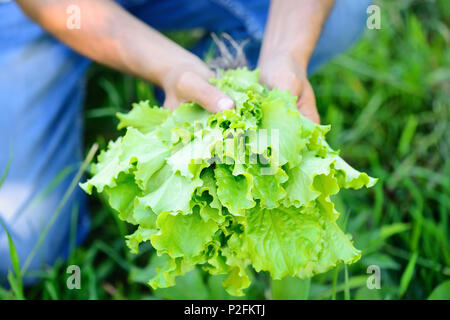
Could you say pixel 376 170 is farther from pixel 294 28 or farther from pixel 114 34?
pixel 114 34

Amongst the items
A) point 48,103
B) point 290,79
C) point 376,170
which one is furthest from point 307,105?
point 48,103

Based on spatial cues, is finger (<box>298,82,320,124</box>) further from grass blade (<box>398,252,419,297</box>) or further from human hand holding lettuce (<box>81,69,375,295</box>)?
grass blade (<box>398,252,419,297</box>)

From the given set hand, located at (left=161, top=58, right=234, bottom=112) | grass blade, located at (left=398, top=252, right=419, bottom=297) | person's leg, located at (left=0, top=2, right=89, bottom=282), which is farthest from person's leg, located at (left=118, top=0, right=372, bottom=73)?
grass blade, located at (left=398, top=252, right=419, bottom=297)

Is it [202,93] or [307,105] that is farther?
[307,105]

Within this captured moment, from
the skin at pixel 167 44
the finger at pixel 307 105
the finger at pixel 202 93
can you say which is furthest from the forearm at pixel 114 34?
the finger at pixel 307 105

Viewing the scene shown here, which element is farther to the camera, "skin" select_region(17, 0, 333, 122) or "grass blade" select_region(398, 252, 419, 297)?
"grass blade" select_region(398, 252, 419, 297)
